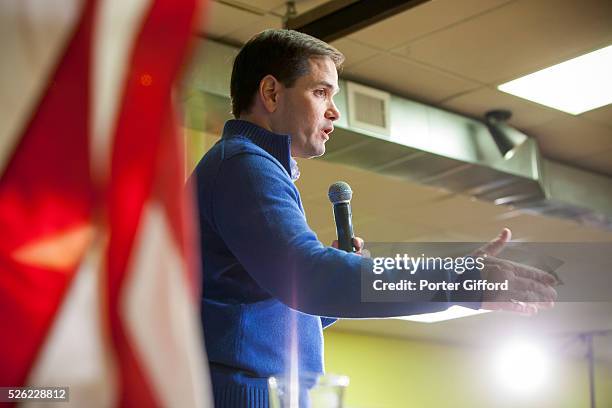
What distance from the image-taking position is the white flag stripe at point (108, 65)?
59cm

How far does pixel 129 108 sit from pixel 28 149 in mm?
64

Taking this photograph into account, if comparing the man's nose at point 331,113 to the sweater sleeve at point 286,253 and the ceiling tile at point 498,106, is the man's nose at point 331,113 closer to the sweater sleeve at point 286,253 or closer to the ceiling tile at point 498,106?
the sweater sleeve at point 286,253

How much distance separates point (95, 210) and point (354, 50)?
133 inches

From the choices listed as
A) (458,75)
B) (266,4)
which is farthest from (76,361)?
(458,75)

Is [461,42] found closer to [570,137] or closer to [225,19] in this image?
[225,19]

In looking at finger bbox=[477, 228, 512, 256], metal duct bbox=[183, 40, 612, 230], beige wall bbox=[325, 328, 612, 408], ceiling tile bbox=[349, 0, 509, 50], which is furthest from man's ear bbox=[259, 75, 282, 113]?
beige wall bbox=[325, 328, 612, 408]

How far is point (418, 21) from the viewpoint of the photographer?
367 cm

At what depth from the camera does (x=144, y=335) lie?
574 mm

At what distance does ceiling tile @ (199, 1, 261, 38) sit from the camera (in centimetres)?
353

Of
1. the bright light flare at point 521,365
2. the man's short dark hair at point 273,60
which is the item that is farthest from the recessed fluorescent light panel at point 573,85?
the bright light flare at point 521,365

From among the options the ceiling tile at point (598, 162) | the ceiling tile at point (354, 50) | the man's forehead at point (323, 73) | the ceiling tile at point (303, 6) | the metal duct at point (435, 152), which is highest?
the ceiling tile at point (598, 162)

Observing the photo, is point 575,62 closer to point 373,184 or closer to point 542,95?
point 542,95

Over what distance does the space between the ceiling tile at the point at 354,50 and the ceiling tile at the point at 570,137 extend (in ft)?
3.92

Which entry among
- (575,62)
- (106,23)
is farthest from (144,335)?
(575,62)
